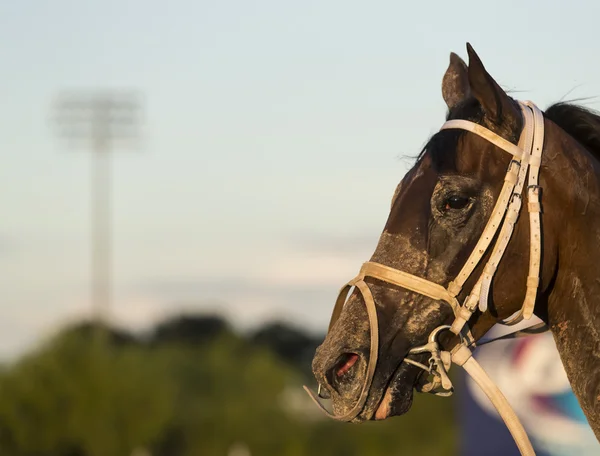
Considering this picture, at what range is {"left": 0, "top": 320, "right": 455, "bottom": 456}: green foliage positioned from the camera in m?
32.0

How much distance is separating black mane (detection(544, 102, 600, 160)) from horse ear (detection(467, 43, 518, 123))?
0.32 meters

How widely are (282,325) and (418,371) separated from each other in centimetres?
6771

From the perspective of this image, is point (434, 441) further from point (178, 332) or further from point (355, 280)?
point (178, 332)

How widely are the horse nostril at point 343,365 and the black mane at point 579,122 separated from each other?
1167 millimetres

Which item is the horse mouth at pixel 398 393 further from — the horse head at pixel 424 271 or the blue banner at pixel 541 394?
the blue banner at pixel 541 394

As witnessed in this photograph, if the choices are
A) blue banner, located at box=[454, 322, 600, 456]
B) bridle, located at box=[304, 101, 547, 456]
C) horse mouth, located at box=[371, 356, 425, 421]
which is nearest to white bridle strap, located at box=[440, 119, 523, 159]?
bridle, located at box=[304, 101, 547, 456]

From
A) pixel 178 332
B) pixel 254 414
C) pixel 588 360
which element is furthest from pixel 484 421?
pixel 178 332

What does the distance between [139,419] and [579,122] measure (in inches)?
1219

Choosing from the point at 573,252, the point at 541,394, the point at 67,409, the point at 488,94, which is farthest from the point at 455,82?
the point at 67,409

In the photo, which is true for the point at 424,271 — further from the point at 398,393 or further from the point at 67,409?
the point at 67,409

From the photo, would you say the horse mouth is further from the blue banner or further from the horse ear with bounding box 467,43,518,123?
the blue banner

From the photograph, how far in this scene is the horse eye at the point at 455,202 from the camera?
Answer: 3.48 metres

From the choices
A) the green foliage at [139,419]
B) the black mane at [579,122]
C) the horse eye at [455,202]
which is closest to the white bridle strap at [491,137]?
the horse eye at [455,202]

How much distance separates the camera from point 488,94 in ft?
11.6
